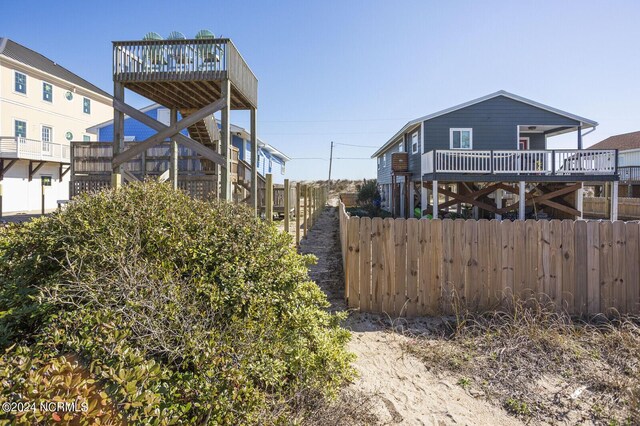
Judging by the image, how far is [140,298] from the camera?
6.98ft

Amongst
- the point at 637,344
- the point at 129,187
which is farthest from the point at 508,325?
the point at 129,187

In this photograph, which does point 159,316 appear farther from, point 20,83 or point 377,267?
point 20,83

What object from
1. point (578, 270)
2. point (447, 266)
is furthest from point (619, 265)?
point (447, 266)

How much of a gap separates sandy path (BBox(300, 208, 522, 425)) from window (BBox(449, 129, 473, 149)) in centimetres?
1436

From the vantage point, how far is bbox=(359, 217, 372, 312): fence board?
540cm

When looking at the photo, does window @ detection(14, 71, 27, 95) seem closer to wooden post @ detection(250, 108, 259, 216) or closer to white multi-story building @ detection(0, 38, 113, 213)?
white multi-story building @ detection(0, 38, 113, 213)

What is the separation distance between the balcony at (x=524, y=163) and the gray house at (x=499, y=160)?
0.09 ft

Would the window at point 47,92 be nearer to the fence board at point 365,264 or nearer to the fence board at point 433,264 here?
the fence board at point 365,264

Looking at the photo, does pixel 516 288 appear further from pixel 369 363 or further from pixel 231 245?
pixel 231 245

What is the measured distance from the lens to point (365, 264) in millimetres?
5422

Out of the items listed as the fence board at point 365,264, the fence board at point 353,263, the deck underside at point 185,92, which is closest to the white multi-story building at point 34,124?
the deck underside at point 185,92

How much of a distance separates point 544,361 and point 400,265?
6.67 feet

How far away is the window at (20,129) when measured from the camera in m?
23.5

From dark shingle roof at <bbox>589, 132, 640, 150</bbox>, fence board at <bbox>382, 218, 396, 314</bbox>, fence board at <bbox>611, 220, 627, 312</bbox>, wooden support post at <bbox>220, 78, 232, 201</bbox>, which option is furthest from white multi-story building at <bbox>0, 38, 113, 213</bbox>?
dark shingle roof at <bbox>589, 132, 640, 150</bbox>
